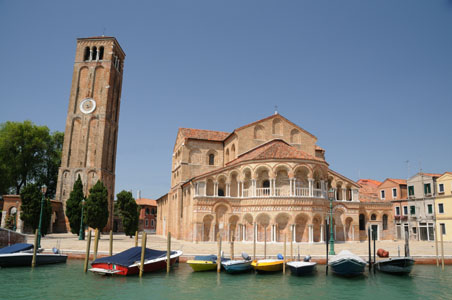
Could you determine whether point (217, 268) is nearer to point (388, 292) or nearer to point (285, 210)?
point (388, 292)

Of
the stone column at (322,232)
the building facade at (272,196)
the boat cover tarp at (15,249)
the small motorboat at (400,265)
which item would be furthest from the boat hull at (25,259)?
the stone column at (322,232)

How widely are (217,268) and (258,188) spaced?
12.1 m

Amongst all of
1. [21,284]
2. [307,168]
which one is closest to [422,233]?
[307,168]

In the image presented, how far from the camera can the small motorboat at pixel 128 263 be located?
1672 cm

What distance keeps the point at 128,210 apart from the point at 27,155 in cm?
1977

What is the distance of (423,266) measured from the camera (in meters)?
20.2

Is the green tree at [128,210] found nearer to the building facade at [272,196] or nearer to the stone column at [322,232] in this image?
the building facade at [272,196]

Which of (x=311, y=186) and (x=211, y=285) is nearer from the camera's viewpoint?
(x=211, y=285)

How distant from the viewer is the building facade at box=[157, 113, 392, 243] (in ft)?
93.9

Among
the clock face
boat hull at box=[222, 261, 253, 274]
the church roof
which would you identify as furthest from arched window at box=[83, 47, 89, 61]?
boat hull at box=[222, 261, 253, 274]

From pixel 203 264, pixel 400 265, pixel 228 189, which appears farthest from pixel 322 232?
pixel 203 264

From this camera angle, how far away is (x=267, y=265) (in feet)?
59.1

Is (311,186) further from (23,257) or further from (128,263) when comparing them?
(23,257)

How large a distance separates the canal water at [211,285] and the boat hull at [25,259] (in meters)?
0.48
